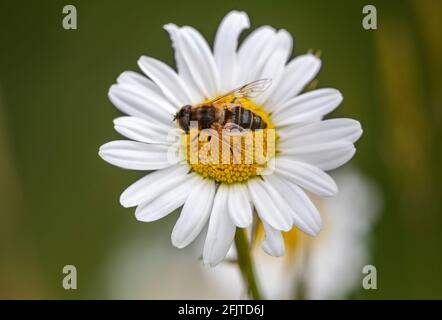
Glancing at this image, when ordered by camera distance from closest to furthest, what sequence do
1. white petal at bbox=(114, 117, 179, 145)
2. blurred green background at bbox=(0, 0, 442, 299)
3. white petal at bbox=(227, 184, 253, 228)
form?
white petal at bbox=(227, 184, 253, 228) < white petal at bbox=(114, 117, 179, 145) < blurred green background at bbox=(0, 0, 442, 299)

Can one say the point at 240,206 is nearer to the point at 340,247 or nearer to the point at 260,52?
the point at 260,52

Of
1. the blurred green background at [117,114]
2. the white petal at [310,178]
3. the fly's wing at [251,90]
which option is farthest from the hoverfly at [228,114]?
the blurred green background at [117,114]

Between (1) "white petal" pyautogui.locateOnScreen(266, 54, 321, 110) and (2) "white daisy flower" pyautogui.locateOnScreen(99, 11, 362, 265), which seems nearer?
(2) "white daisy flower" pyautogui.locateOnScreen(99, 11, 362, 265)

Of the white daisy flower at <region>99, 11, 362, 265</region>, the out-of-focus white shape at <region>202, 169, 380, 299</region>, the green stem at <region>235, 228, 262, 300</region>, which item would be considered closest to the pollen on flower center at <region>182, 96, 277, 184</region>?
the white daisy flower at <region>99, 11, 362, 265</region>

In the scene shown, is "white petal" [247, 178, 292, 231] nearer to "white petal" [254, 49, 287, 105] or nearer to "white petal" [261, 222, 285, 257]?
"white petal" [261, 222, 285, 257]
